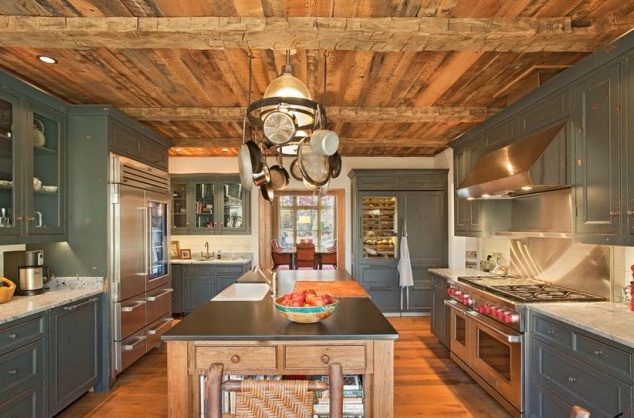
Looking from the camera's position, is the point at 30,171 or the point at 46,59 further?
the point at 30,171

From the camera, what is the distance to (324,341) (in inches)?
75.9

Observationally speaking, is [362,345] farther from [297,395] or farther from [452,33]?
[452,33]

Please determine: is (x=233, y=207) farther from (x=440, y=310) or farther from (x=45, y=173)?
(x=440, y=310)

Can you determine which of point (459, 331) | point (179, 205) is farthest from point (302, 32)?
point (179, 205)

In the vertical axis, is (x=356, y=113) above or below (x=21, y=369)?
above

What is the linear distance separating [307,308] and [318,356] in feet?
0.81

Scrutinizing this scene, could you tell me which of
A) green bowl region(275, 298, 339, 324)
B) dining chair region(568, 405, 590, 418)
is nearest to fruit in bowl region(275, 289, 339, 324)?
green bowl region(275, 298, 339, 324)

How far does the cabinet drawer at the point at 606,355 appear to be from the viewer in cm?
179

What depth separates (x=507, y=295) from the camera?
278cm

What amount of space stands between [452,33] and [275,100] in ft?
3.49

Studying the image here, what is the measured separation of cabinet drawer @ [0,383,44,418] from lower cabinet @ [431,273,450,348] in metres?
3.60

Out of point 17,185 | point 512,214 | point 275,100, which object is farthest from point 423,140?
point 17,185

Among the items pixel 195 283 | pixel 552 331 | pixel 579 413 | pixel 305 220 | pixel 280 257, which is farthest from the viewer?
pixel 305 220

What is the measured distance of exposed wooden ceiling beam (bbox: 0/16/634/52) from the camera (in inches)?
80.5
